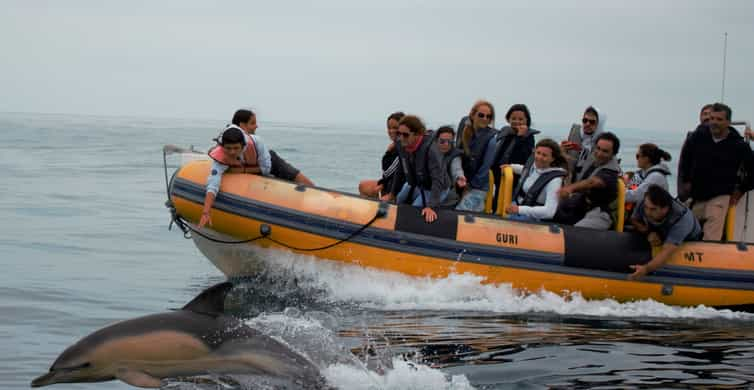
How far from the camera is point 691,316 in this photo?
9328 millimetres

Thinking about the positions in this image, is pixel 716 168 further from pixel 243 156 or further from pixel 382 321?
pixel 243 156

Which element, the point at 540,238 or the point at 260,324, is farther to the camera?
the point at 540,238

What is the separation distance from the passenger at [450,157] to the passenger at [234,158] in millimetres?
1878

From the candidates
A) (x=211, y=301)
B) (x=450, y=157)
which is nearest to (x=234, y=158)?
(x=450, y=157)

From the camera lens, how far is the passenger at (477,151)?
32.4ft

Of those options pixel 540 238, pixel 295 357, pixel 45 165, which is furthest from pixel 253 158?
pixel 45 165

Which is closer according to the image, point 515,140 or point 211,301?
point 211,301

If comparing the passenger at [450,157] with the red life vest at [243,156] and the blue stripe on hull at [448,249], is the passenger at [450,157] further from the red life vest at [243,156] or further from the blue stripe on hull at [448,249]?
the red life vest at [243,156]

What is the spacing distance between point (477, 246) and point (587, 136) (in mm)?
2080

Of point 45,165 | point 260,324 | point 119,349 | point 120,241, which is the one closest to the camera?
point 119,349

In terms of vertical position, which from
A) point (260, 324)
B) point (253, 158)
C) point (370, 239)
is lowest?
point (260, 324)

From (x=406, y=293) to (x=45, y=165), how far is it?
21.7 m

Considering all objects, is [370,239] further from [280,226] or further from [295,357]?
[295,357]

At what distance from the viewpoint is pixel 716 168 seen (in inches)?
375
